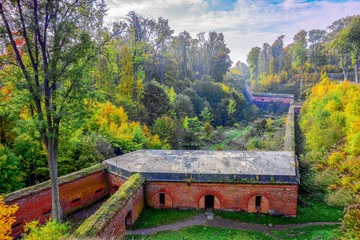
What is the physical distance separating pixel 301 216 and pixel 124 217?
901cm

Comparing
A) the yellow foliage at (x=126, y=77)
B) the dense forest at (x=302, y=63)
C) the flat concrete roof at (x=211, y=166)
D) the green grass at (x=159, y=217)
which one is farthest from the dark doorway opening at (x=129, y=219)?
the dense forest at (x=302, y=63)

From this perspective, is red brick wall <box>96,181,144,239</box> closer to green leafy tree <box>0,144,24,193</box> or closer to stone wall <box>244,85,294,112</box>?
green leafy tree <box>0,144,24,193</box>

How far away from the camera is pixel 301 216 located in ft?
33.2

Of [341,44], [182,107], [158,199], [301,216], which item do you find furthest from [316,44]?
[158,199]

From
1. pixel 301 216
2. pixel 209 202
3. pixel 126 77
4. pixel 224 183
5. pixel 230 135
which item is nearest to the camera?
pixel 301 216

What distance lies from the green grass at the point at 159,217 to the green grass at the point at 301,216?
1833 mm

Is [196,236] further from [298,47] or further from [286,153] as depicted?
[298,47]

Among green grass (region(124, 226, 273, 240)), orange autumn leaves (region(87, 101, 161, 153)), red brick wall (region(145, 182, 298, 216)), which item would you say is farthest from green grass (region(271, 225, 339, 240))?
orange autumn leaves (region(87, 101, 161, 153))

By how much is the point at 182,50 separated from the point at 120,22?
23443mm

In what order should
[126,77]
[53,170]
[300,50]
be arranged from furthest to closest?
[300,50], [126,77], [53,170]

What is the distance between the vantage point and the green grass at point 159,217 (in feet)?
31.8

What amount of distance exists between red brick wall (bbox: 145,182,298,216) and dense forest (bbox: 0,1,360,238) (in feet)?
10.0

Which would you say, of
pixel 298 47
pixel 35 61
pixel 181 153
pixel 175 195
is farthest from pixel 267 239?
pixel 298 47

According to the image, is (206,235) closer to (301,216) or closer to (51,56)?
(301,216)
